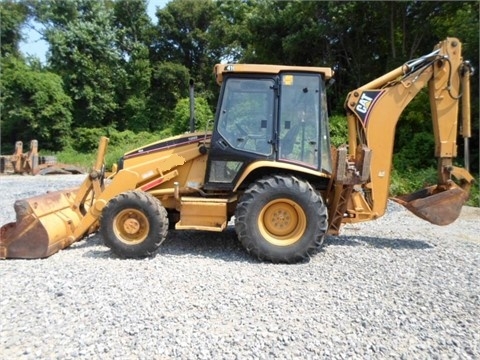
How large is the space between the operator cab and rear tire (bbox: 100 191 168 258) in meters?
1.00

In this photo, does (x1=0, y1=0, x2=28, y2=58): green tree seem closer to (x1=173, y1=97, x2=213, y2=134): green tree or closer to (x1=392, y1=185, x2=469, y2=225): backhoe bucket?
(x1=173, y1=97, x2=213, y2=134): green tree

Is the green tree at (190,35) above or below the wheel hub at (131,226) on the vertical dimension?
above

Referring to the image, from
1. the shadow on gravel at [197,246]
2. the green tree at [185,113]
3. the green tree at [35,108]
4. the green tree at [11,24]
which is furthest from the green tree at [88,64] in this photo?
the shadow on gravel at [197,246]

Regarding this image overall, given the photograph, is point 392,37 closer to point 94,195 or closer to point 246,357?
point 94,195

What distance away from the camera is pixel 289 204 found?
16.5ft

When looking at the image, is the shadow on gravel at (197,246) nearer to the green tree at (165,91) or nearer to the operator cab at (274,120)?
the operator cab at (274,120)

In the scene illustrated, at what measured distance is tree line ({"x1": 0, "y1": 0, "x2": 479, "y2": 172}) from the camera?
54.3ft

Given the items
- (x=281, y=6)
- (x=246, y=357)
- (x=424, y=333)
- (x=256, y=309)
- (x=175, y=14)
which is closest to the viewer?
(x=246, y=357)

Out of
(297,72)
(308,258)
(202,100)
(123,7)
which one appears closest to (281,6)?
(202,100)

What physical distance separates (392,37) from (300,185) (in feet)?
45.1

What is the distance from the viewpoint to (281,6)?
1917cm

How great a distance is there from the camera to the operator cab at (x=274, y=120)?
5125 mm

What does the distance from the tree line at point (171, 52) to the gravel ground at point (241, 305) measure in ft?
35.0

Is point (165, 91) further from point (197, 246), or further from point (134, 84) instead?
point (197, 246)
